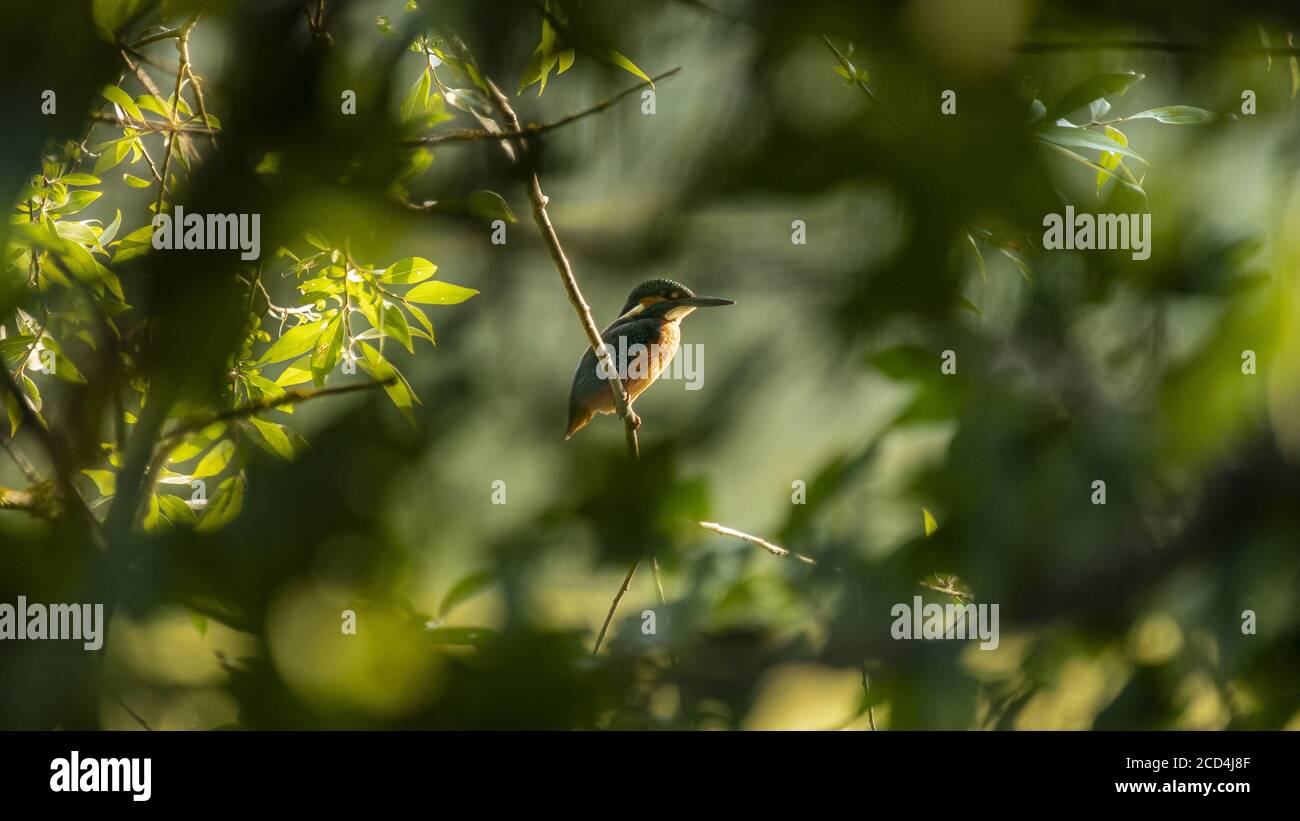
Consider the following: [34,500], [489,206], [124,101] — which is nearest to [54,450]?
[34,500]

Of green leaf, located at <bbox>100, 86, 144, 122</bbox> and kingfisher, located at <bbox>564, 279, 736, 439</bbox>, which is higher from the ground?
green leaf, located at <bbox>100, 86, 144, 122</bbox>

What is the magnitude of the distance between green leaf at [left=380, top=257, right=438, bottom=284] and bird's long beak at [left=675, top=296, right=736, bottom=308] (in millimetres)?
288

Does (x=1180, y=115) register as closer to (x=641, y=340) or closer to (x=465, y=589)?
(x=641, y=340)

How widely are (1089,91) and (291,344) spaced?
0.84 metres

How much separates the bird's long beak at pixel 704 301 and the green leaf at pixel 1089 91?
0.39m

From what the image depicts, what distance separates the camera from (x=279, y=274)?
0.95 meters

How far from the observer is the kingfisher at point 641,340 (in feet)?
3.41

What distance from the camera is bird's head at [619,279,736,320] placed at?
3.41 ft

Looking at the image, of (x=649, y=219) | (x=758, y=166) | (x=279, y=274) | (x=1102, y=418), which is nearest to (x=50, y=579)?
(x=279, y=274)

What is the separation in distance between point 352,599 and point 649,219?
0.49 m

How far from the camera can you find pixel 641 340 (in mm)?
1078

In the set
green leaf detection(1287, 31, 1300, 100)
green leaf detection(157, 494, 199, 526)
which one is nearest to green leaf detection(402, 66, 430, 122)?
green leaf detection(157, 494, 199, 526)

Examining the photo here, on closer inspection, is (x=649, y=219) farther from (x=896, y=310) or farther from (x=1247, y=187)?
(x=1247, y=187)

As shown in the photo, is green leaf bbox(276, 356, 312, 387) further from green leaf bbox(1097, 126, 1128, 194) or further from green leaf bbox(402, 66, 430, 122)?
green leaf bbox(1097, 126, 1128, 194)
